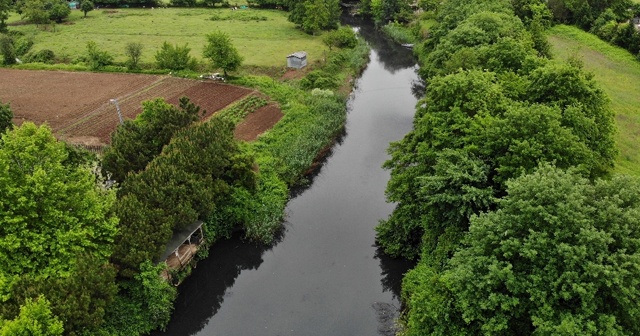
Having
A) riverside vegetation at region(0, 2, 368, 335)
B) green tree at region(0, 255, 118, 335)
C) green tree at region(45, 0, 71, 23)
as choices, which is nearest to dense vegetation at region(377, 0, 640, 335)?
riverside vegetation at region(0, 2, 368, 335)

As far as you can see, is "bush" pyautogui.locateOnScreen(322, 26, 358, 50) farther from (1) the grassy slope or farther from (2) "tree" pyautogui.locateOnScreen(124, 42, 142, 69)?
(1) the grassy slope

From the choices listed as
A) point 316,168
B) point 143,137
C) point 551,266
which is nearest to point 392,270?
point 551,266

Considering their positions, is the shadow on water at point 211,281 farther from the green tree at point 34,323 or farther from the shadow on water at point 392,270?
the shadow on water at point 392,270

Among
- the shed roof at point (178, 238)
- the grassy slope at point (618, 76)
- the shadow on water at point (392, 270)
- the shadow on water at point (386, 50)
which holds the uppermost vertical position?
the grassy slope at point (618, 76)

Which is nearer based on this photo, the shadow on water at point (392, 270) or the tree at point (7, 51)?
the shadow on water at point (392, 270)

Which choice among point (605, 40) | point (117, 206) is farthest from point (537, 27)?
point (117, 206)

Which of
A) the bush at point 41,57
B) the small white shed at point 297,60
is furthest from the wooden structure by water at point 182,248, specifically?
the bush at point 41,57

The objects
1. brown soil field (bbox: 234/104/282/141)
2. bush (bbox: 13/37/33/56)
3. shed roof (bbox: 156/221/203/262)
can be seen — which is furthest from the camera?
bush (bbox: 13/37/33/56)
